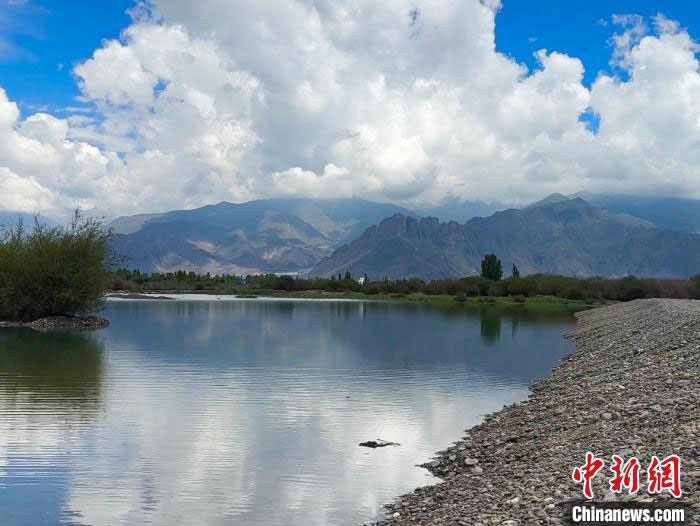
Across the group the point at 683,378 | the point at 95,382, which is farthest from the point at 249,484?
the point at 95,382

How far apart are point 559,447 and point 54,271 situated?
66811mm

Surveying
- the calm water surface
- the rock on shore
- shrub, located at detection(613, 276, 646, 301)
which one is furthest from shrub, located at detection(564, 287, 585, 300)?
the rock on shore

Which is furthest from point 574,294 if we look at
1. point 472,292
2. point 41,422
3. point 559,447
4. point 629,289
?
point 41,422

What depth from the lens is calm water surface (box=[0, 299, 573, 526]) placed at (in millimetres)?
16016

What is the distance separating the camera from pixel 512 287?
191000 millimetres

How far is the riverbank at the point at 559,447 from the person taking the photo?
42.0 feet

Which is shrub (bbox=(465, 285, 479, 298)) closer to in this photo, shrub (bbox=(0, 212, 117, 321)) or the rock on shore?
shrub (bbox=(0, 212, 117, 321))

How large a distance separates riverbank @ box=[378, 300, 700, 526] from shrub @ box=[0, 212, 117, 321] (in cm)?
5791

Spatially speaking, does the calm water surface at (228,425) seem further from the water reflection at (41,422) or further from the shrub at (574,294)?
the shrub at (574,294)

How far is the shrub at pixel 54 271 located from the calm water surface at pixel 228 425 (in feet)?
71.6

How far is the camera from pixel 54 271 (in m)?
72.5

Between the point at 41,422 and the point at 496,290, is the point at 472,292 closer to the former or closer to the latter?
the point at 496,290

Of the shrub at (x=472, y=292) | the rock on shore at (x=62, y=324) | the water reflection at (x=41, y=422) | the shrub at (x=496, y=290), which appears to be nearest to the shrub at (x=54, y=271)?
the rock on shore at (x=62, y=324)

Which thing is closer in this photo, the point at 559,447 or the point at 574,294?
the point at 559,447
